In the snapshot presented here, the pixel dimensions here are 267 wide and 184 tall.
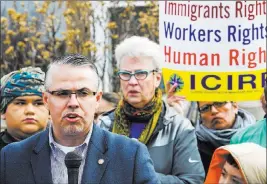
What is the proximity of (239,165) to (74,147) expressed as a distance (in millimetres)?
887

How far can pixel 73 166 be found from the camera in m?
4.12

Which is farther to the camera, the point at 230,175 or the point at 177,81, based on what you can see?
the point at 177,81

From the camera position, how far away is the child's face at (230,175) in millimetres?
4547

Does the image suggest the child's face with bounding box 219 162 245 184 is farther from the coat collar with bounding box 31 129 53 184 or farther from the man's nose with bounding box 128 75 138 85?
the man's nose with bounding box 128 75 138 85

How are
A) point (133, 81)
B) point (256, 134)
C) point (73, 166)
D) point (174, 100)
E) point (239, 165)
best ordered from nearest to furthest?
point (73, 166) < point (239, 165) < point (256, 134) < point (133, 81) < point (174, 100)

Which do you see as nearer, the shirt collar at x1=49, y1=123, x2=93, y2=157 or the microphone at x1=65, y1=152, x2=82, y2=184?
the microphone at x1=65, y1=152, x2=82, y2=184

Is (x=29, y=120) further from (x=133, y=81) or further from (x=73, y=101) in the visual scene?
(x=73, y=101)

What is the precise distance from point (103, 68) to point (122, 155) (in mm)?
9950

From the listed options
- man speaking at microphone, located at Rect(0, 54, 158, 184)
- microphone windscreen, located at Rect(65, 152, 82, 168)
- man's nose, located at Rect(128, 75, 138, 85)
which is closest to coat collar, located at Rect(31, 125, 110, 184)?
man speaking at microphone, located at Rect(0, 54, 158, 184)

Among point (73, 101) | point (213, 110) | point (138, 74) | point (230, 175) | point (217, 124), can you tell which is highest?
point (73, 101)

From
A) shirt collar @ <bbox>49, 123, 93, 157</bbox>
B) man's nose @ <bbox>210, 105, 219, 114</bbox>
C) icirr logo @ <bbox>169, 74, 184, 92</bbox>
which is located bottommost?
man's nose @ <bbox>210, 105, 219, 114</bbox>

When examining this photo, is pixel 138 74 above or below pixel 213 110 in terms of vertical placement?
above

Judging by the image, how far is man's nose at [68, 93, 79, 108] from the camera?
15.3 feet

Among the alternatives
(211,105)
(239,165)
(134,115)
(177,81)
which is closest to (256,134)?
(134,115)
